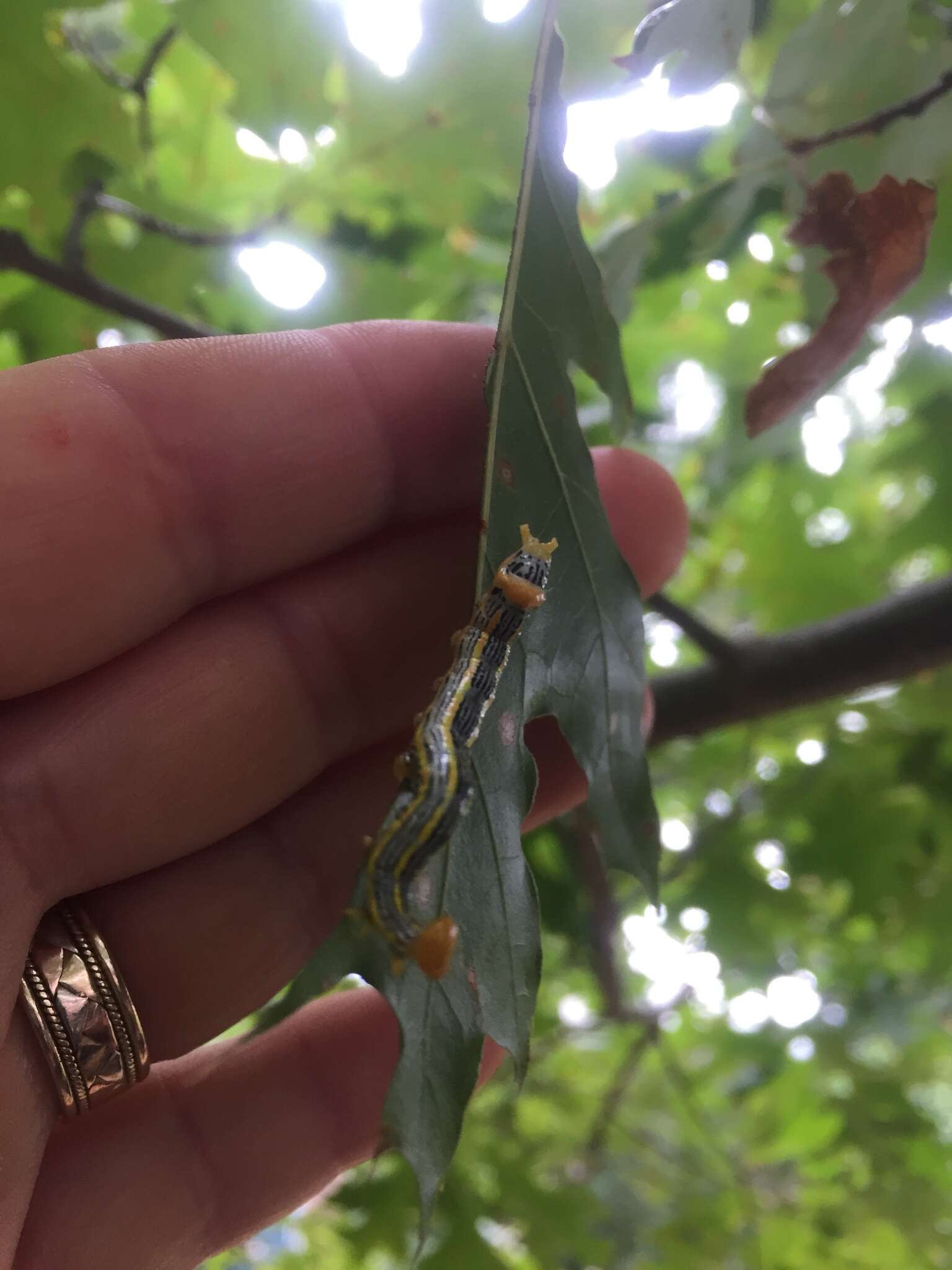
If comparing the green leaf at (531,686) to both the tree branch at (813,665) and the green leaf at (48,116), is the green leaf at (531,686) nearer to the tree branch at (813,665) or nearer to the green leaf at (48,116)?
the tree branch at (813,665)

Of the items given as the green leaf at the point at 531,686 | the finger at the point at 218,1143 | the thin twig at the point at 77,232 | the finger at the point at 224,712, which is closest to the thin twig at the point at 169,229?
the thin twig at the point at 77,232

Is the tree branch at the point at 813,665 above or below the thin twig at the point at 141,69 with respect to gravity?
below

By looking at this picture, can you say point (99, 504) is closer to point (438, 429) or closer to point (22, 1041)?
point (438, 429)

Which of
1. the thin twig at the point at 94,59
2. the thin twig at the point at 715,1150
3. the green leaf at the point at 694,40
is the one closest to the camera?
the green leaf at the point at 694,40

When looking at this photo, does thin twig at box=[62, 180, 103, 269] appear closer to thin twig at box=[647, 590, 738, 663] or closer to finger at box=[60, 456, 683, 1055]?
finger at box=[60, 456, 683, 1055]

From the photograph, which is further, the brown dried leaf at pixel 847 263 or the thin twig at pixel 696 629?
the thin twig at pixel 696 629

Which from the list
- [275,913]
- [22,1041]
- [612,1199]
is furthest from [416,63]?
[612,1199]
